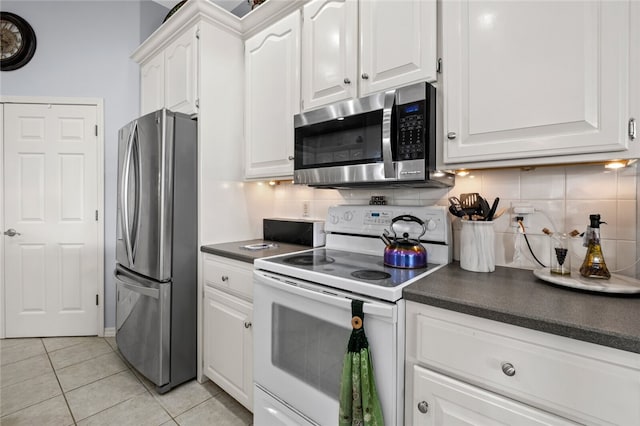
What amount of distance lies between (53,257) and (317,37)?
293 centimetres

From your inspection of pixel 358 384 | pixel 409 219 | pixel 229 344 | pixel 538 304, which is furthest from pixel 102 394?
pixel 538 304

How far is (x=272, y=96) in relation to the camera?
6.46 feet

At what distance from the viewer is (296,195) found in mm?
2279

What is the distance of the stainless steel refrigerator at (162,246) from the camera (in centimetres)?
186

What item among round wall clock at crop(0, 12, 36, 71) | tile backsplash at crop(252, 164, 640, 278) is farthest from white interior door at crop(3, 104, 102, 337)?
tile backsplash at crop(252, 164, 640, 278)

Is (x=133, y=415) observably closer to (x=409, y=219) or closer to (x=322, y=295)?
(x=322, y=295)

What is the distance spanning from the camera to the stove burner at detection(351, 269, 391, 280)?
3.86 ft

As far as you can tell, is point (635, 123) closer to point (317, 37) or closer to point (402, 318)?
point (402, 318)

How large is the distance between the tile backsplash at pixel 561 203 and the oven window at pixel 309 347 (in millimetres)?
796

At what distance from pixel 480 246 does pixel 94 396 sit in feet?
7.74

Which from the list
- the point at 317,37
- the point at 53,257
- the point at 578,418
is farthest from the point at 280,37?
the point at 53,257

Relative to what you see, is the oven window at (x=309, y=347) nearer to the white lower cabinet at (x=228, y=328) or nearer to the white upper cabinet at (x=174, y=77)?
the white lower cabinet at (x=228, y=328)

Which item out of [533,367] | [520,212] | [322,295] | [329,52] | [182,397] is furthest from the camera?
[182,397]

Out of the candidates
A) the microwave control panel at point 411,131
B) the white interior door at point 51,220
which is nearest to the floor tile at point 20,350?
the white interior door at point 51,220
